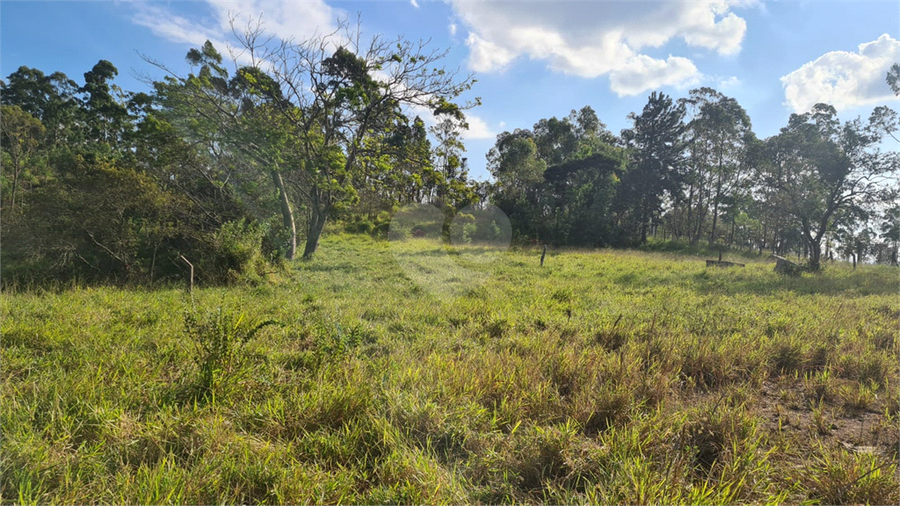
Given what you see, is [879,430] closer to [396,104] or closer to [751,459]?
[751,459]

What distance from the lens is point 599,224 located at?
102ft

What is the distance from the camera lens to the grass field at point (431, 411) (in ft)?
6.39

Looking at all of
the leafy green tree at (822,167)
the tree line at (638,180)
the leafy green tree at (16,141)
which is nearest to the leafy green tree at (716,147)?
the tree line at (638,180)

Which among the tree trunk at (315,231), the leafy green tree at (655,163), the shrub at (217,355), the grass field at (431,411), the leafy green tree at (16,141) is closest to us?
the grass field at (431,411)

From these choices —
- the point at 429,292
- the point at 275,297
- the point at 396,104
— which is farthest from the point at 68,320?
the point at 396,104

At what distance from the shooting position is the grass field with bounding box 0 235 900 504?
1.95 metres

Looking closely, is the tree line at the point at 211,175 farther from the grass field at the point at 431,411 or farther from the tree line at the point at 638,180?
the tree line at the point at 638,180

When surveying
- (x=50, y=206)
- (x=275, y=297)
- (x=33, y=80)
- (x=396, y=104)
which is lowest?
(x=275, y=297)

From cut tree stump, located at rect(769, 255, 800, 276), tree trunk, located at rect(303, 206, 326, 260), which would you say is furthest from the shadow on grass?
tree trunk, located at rect(303, 206, 326, 260)

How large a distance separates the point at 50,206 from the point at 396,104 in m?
10.1

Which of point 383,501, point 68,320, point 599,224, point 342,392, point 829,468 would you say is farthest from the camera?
point 599,224

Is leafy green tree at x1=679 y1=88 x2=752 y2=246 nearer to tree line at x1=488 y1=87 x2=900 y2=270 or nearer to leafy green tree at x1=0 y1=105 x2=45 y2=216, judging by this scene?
tree line at x1=488 y1=87 x2=900 y2=270

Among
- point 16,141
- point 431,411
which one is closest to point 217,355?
point 431,411

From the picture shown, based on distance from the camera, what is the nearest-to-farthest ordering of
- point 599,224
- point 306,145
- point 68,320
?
1. point 68,320
2. point 306,145
3. point 599,224
